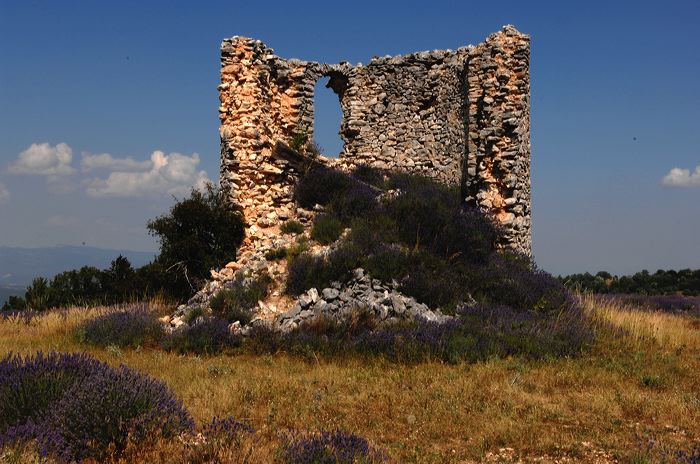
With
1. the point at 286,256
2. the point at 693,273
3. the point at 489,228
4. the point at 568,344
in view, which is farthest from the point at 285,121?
the point at 693,273

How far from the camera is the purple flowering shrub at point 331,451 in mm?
4770

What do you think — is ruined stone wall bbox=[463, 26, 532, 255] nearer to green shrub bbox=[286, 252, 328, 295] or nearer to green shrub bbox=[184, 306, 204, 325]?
green shrub bbox=[286, 252, 328, 295]

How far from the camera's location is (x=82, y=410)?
5.05 m

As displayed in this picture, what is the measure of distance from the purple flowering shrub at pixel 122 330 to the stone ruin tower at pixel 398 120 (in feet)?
14.4

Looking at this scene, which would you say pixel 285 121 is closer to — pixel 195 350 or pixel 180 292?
pixel 180 292

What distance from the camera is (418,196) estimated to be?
15391 mm

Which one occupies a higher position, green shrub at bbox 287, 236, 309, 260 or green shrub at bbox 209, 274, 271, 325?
green shrub at bbox 287, 236, 309, 260

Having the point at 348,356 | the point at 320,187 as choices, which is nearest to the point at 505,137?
the point at 320,187

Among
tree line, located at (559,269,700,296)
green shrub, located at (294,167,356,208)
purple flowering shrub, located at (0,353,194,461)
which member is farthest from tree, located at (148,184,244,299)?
tree line, located at (559,269,700,296)

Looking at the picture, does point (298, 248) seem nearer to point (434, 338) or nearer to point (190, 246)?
point (190, 246)

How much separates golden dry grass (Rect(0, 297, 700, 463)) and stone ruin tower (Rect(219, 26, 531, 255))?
19.8ft

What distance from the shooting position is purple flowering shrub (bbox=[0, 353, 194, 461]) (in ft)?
16.1

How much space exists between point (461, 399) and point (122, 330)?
23.4ft

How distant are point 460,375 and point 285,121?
1209 centimetres
